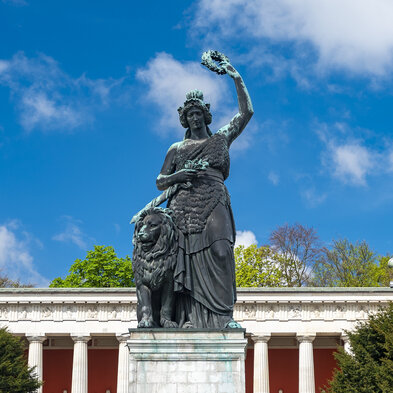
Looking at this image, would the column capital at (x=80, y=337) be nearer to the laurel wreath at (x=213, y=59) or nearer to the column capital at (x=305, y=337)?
the column capital at (x=305, y=337)

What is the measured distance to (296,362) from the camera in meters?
59.5

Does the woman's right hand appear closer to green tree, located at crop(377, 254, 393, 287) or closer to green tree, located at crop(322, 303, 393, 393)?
green tree, located at crop(322, 303, 393, 393)

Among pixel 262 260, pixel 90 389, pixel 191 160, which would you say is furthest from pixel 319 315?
pixel 191 160

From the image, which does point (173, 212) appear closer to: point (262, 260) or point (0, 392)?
point (0, 392)

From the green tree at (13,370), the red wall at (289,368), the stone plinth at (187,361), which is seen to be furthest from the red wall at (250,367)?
the stone plinth at (187,361)

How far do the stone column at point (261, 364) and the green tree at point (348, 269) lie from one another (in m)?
14.7

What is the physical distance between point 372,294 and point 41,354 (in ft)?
81.0

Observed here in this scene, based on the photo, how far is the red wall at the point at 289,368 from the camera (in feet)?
192

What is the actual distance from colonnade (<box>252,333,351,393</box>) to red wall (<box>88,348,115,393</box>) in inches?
446

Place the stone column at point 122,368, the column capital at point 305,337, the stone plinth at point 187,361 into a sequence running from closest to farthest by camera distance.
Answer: the stone plinth at point 187,361 → the stone column at point 122,368 → the column capital at point 305,337

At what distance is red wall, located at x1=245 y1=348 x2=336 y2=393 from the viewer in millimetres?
58656

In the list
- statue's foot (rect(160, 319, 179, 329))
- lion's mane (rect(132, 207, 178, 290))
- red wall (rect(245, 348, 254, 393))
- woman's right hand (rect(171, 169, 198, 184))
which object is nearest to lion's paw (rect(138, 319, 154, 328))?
statue's foot (rect(160, 319, 179, 329))

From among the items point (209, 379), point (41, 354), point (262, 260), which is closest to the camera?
point (209, 379)

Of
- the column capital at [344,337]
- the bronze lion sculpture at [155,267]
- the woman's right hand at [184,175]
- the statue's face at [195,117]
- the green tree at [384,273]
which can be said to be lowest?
the bronze lion sculpture at [155,267]
